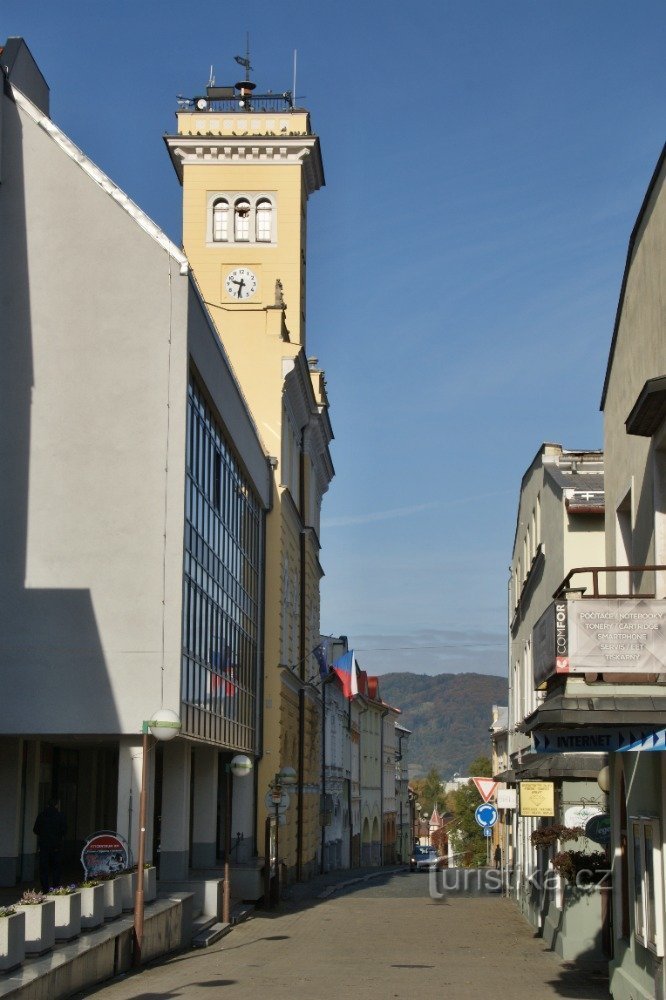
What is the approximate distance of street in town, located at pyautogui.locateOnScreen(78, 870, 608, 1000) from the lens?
56.5 feet

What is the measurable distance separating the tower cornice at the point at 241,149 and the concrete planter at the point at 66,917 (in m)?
33.7

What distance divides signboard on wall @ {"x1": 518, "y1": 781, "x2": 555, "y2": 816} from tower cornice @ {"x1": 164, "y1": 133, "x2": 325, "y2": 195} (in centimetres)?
2783

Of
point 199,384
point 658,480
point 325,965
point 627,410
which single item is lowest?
point 325,965

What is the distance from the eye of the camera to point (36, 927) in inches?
591

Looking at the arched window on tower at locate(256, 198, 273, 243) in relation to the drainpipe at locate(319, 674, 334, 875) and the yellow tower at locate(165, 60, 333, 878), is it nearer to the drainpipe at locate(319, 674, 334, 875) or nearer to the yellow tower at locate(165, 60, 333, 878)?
the yellow tower at locate(165, 60, 333, 878)

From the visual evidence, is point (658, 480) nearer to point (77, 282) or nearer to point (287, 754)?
point (77, 282)

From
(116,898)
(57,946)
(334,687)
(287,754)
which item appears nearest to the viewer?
(57,946)

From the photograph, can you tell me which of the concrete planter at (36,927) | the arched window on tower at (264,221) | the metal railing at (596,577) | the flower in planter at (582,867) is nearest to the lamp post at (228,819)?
the flower in planter at (582,867)

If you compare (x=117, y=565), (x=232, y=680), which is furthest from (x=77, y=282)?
(x=232, y=680)

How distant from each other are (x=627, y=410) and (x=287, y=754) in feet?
89.0

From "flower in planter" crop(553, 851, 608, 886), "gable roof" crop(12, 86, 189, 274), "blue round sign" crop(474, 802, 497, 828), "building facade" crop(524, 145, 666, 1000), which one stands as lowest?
"flower in planter" crop(553, 851, 608, 886)

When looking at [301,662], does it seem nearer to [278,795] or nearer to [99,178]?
[278,795]

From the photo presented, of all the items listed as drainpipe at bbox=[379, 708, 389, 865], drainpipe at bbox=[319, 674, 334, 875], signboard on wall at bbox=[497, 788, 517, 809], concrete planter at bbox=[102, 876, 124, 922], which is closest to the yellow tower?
drainpipe at bbox=[319, 674, 334, 875]

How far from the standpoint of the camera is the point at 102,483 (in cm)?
2428
